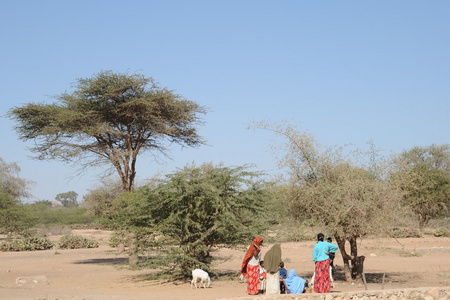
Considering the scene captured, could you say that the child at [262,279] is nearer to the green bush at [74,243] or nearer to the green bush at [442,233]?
the green bush at [74,243]

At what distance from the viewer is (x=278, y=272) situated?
12992 millimetres

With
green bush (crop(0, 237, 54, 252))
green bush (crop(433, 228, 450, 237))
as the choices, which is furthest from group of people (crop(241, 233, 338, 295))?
green bush (crop(433, 228, 450, 237))

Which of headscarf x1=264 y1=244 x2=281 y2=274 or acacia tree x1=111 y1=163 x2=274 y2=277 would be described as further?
acacia tree x1=111 y1=163 x2=274 y2=277

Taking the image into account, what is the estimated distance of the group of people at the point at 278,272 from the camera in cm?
1299

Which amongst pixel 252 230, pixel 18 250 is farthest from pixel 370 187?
pixel 18 250

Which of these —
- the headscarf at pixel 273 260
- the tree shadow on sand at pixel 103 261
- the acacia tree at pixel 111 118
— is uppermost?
the acacia tree at pixel 111 118

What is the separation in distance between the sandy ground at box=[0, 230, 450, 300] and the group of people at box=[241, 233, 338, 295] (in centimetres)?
88

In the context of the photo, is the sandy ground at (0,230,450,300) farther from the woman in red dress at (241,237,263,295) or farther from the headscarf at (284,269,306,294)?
the headscarf at (284,269,306,294)

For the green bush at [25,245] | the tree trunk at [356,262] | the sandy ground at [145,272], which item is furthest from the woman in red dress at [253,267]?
the green bush at [25,245]

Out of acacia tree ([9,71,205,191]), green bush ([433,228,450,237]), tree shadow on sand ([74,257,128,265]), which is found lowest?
tree shadow on sand ([74,257,128,265])

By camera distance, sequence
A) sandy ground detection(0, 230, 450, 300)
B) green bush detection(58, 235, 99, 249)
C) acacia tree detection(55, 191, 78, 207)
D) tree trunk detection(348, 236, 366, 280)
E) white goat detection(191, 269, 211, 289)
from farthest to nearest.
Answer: acacia tree detection(55, 191, 78, 207) → green bush detection(58, 235, 99, 249) → tree trunk detection(348, 236, 366, 280) → white goat detection(191, 269, 211, 289) → sandy ground detection(0, 230, 450, 300)

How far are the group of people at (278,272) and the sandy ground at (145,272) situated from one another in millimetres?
883

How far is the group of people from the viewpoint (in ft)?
42.6

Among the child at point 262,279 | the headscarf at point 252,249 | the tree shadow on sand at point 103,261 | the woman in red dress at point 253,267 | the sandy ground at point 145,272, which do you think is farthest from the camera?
the tree shadow on sand at point 103,261
